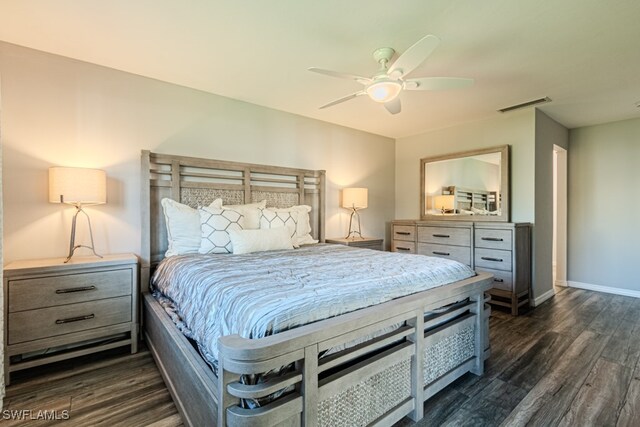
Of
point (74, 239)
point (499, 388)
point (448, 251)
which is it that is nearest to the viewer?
point (499, 388)

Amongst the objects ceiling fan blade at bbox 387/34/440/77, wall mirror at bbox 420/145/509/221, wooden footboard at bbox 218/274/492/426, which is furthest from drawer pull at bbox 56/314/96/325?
wall mirror at bbox 420/145/509/221

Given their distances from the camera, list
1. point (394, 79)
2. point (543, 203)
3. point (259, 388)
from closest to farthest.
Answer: point (259, 388) < point (394, 79) < point (543, 203)

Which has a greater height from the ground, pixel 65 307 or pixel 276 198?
pixel 276 198

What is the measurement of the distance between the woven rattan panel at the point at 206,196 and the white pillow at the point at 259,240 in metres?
0.61

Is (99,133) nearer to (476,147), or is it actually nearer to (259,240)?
(259,240)

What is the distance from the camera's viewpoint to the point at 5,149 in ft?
7.42

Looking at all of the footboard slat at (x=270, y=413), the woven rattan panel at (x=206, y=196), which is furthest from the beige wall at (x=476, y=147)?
the footboard slat at (x=270, y=413)

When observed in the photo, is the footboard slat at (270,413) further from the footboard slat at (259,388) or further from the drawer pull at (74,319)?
the drawer pull at (74,319)

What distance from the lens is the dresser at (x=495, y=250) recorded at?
333 centimetres

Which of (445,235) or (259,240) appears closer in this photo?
(259,240)

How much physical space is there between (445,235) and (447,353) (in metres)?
2.35

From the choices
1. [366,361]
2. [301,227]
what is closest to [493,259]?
[301,227]

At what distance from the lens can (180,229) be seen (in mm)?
2688

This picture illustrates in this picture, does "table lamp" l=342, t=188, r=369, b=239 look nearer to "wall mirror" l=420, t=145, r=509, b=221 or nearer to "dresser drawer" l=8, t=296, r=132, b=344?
"wall mirror" l=420, t=145, r=509, b=221
